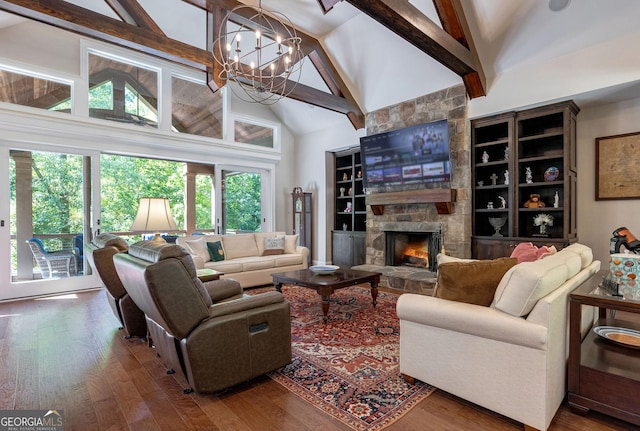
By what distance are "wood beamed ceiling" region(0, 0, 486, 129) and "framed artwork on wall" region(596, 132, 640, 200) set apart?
5.70 feet

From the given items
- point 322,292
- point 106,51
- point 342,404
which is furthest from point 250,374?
point 106,51

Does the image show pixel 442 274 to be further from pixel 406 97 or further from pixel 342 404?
pixel 406 97

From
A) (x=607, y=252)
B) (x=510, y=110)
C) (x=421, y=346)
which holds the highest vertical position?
(x=510, y=110)

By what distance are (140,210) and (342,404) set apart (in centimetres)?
263

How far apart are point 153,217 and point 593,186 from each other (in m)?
5.52

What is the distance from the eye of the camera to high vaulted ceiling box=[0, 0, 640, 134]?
142 inches

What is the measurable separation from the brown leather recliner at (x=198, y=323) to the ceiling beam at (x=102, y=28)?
3205 millimetres

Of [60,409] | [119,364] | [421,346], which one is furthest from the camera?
[119,364]

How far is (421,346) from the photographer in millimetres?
2146

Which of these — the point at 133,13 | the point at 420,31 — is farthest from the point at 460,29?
the point at 133,13

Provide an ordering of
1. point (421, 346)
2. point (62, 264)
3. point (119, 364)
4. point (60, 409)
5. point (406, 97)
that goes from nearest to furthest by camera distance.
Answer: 1. point (60, 409)
2. point (421, 346)
3. point (119, 364)
4. point (62, 264)
5. point (406, 97)

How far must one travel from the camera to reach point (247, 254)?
218 inches

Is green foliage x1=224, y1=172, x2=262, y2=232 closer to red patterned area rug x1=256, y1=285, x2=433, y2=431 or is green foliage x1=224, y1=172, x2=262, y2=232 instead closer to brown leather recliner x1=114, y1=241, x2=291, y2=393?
red patterned area rug x1=256, y1=285, x2=433, y2=431

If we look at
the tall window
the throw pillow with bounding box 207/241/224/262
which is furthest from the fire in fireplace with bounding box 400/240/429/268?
the tall window
